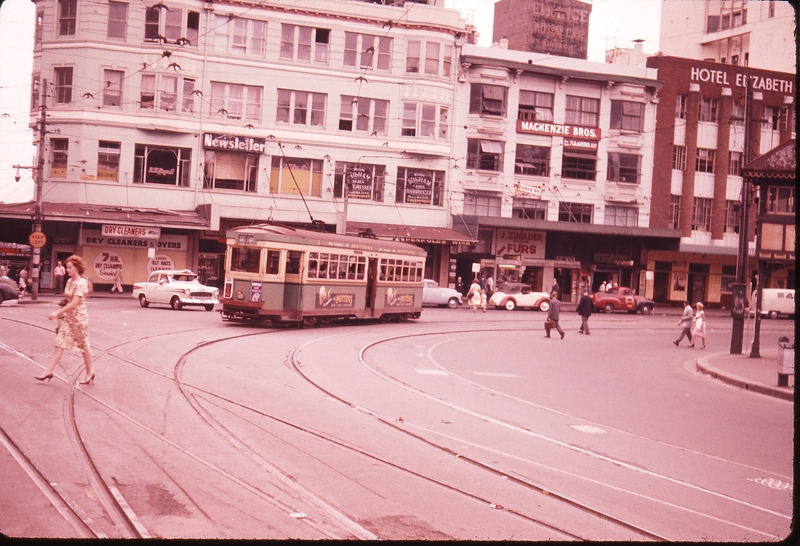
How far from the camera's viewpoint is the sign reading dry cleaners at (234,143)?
148ft

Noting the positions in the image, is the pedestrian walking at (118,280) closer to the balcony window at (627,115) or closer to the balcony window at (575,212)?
the balcony window at (575,212)

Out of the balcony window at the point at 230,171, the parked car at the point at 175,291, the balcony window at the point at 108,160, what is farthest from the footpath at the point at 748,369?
the balcony window at the point at 230,171

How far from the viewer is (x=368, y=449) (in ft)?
31.5

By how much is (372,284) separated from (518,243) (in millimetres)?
24856

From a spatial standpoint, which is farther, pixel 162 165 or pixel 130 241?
pixel 162 165

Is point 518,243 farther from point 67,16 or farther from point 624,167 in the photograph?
point 67,16

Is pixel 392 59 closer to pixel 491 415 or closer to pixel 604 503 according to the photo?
pixel 491 415

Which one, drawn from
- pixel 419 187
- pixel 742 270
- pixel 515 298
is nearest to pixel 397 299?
pixel 742 270

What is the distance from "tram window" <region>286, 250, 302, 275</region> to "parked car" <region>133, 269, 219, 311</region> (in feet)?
29.2

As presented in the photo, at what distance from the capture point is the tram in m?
26.2

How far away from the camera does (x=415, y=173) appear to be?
1954 inches

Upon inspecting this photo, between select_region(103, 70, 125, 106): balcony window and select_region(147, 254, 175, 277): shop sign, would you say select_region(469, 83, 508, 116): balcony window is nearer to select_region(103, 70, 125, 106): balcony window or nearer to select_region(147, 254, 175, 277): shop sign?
select_region(147, 254, 175, 277): shop sign

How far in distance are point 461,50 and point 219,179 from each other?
16.4 m

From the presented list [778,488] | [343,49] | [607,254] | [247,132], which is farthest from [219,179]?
[778,488]
